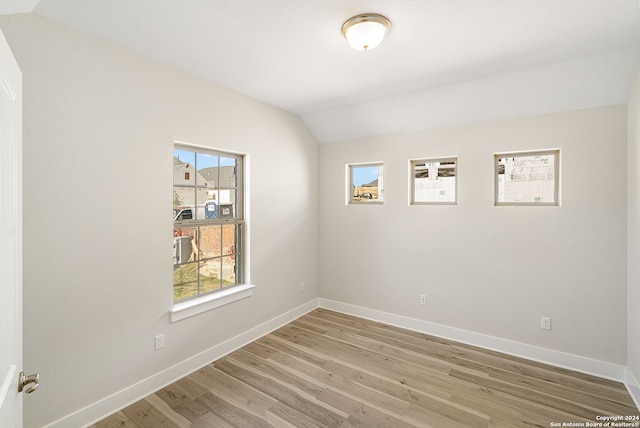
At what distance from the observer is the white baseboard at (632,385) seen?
218 cm

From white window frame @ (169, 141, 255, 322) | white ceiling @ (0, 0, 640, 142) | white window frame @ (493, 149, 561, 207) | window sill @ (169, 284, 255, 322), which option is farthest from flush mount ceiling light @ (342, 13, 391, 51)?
window sill @ (169, 284, 255, 322)

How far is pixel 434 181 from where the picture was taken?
→ 11.3 feet

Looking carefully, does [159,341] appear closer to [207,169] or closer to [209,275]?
[209,275]

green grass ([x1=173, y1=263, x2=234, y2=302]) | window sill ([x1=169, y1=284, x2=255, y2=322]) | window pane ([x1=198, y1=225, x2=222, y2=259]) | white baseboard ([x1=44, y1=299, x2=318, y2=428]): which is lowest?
white baseboard ([x1=44, y1=299, x2=318, y2=428])

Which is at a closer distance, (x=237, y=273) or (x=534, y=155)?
(x=534, y=155)

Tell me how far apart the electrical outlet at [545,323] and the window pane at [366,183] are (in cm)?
207

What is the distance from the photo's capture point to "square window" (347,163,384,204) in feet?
12.7

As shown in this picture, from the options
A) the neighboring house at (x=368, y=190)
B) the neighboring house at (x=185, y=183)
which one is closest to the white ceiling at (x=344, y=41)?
the neighboring house at (x=185, y=183)

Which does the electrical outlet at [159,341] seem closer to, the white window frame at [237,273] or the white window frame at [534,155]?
the white window frame at [237,273]

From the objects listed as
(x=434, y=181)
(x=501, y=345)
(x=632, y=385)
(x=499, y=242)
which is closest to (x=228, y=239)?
(x=434, y=181)

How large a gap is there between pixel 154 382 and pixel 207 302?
71 centimetres

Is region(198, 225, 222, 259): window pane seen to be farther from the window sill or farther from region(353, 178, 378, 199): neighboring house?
region(353, 178, 378, 199): neighboring house

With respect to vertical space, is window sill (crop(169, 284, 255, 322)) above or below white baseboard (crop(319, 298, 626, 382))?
above

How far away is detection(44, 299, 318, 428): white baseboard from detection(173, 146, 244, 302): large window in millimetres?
559
